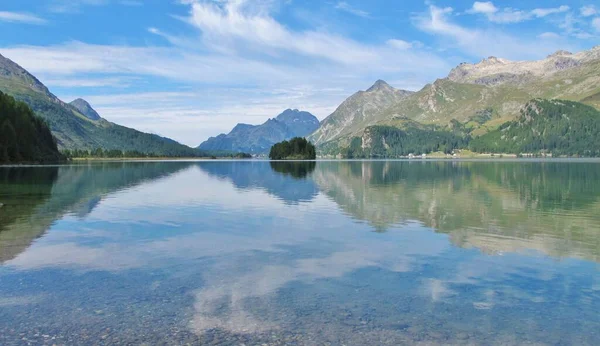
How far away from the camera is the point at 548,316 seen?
61.3 ft

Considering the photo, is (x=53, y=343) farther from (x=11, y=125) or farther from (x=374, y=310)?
(x=11, y=125)

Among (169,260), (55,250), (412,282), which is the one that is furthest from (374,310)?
(55,250)

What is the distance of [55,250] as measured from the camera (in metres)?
31.1

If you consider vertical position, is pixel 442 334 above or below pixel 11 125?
below

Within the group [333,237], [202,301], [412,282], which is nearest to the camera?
[202,301]

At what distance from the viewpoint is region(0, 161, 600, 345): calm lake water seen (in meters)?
17.0

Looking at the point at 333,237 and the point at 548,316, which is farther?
the point at 333,237

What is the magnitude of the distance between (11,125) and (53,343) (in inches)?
7769

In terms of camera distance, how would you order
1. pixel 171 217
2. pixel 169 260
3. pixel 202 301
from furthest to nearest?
1. pixel 171 217
2. pixel 169 260
3. pixel 202 301

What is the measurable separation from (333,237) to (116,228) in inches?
740

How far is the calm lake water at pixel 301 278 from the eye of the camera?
55.9 ft

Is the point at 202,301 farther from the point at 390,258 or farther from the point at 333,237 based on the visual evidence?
the point at 333,237

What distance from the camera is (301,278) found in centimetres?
2448

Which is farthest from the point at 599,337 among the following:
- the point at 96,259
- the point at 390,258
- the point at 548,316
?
the point at 96,259
